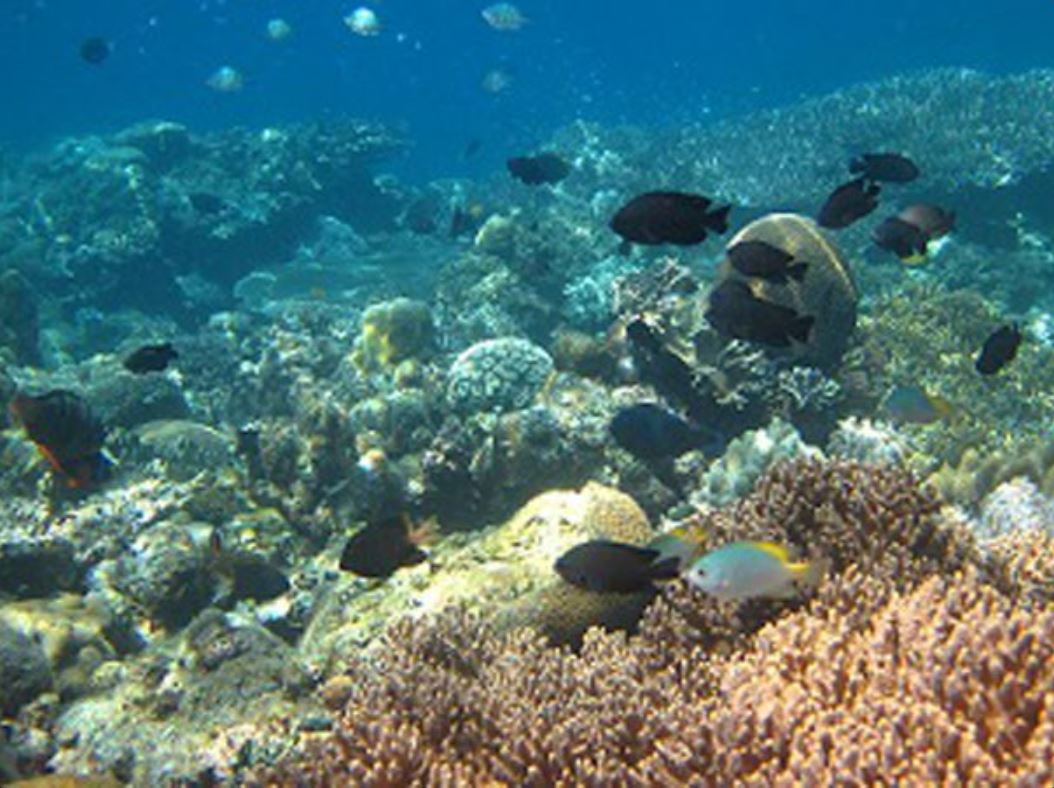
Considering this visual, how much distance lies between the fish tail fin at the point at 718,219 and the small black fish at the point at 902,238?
193 cm

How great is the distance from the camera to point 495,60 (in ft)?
331

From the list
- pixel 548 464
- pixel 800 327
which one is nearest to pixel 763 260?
pixel 800 327

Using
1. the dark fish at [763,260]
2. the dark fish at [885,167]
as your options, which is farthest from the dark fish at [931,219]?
the dark fish at [763,260]

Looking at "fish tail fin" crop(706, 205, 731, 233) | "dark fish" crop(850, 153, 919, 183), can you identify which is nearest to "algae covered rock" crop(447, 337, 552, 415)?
"dark fish" crop(850, 153, 919, 183)

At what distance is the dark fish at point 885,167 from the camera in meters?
6.90

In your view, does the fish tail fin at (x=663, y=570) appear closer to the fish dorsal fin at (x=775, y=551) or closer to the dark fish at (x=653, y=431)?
the fish dorsal fin at (x=775, y=551)

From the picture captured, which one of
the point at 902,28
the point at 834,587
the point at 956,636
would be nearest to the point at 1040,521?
the point at 834,587

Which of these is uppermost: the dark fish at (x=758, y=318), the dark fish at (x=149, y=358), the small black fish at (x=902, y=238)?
the small black fish at (x=902, y=238)

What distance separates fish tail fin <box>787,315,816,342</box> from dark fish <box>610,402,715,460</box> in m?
2.07

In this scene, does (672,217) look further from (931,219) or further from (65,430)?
(65,430)

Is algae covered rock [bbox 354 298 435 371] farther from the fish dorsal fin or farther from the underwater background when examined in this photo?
the fish dorsal fin

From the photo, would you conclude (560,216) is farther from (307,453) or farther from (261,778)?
(261,778)

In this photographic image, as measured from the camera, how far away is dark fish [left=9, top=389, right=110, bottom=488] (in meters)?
6.90

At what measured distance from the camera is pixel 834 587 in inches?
157
